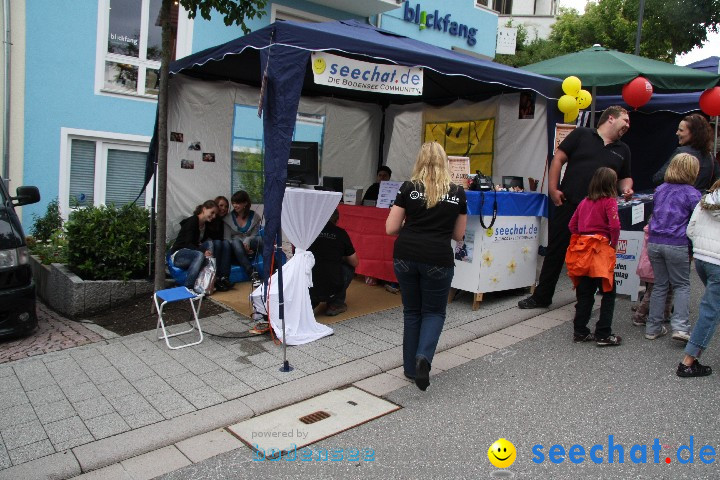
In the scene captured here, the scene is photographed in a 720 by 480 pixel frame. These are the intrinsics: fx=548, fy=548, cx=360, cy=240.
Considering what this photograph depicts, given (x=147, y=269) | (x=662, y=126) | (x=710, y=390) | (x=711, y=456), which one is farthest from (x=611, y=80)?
(x=147, y=269)

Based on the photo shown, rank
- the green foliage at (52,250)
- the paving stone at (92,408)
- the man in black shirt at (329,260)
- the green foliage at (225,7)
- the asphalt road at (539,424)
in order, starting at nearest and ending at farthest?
the asphalt road at (539,424) < the paving stone at (92,408) < the green foliage at (225,7) < the man in black shirt at (329,260) < the green foliage at (52,250)

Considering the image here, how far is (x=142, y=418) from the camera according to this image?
3684mm

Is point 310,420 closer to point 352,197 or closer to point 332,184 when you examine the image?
point 352,197

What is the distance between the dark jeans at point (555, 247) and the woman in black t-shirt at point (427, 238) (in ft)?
7.45

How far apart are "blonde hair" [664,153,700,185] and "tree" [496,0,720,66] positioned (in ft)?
41.5

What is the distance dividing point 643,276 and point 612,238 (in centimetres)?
131

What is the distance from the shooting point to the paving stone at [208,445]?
3305 mm

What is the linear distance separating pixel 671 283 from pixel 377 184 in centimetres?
467

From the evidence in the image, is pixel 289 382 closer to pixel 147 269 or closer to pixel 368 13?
pixel 147 269

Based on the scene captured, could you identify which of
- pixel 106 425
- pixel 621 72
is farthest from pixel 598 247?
pixel 106 425

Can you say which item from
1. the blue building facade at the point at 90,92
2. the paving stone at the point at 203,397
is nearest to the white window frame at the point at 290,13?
the blue building facade at the point at 90,92

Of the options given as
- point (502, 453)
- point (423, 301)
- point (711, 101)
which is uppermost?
point (711, 101)

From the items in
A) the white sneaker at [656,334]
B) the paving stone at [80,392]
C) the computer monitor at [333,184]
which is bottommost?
the paving stone at [80,392]

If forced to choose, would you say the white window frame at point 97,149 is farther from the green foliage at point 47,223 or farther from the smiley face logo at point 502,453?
the smiley face logo at point 502,453
